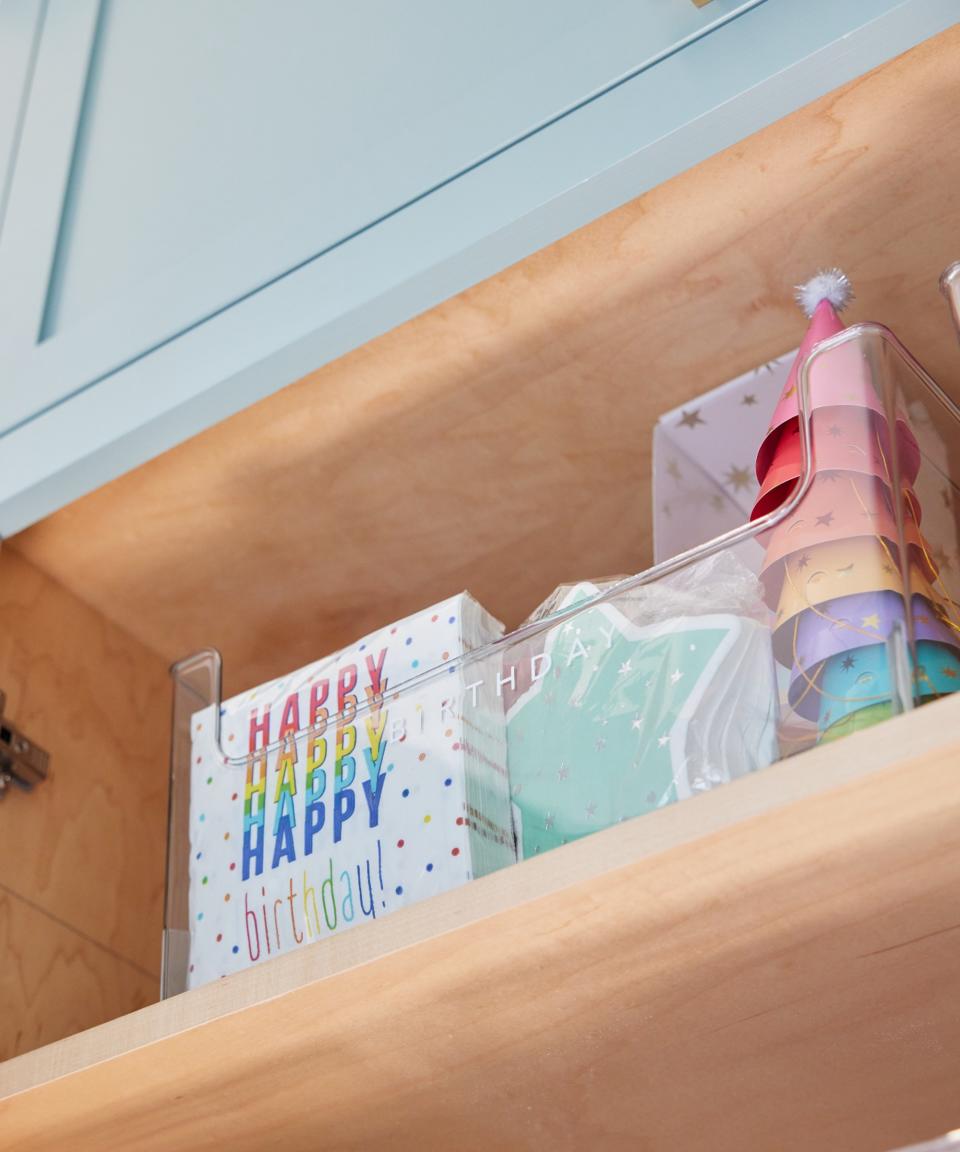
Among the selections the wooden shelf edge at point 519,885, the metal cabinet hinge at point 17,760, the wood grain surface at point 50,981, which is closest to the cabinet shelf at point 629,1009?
the wooden shelf edge at point 519,885

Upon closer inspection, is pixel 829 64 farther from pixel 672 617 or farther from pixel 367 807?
pixel 367 807

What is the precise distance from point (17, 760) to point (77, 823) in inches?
3.5

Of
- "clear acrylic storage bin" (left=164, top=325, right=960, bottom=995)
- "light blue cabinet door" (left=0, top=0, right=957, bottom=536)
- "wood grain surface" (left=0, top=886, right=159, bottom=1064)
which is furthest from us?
"wood grain surface" (left=0, top=886, right=159, bottom=1064)

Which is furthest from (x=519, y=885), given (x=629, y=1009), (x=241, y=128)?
(x=241, y=128)

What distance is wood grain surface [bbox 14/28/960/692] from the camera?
2.78 feet

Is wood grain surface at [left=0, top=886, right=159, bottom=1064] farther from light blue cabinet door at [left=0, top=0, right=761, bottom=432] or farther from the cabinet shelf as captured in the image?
light blue cabinet door at [left=0, top=0, right=761, bottom=432]

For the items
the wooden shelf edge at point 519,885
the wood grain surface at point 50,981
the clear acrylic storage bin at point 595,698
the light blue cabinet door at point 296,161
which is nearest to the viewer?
the wooden shelf edge at point 519,885

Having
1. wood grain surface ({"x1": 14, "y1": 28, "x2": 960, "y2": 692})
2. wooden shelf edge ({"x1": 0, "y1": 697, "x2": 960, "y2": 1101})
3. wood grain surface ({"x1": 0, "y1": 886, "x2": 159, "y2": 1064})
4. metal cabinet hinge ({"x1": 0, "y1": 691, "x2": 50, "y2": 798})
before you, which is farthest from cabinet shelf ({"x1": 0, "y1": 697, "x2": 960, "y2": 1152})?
wood grain surface ({"x1": 14, "y1": 28, "x2": 960, "y2": 692})

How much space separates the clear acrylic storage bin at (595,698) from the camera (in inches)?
26.2

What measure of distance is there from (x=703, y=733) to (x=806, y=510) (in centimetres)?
13

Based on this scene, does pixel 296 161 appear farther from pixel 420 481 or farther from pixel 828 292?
pixel 828 292

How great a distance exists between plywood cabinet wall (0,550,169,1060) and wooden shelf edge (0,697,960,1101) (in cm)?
24

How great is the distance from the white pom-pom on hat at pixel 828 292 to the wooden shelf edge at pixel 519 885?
0.37m

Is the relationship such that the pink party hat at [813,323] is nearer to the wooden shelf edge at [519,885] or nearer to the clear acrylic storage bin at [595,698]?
the clear acrylic storage bin at [595,698]
